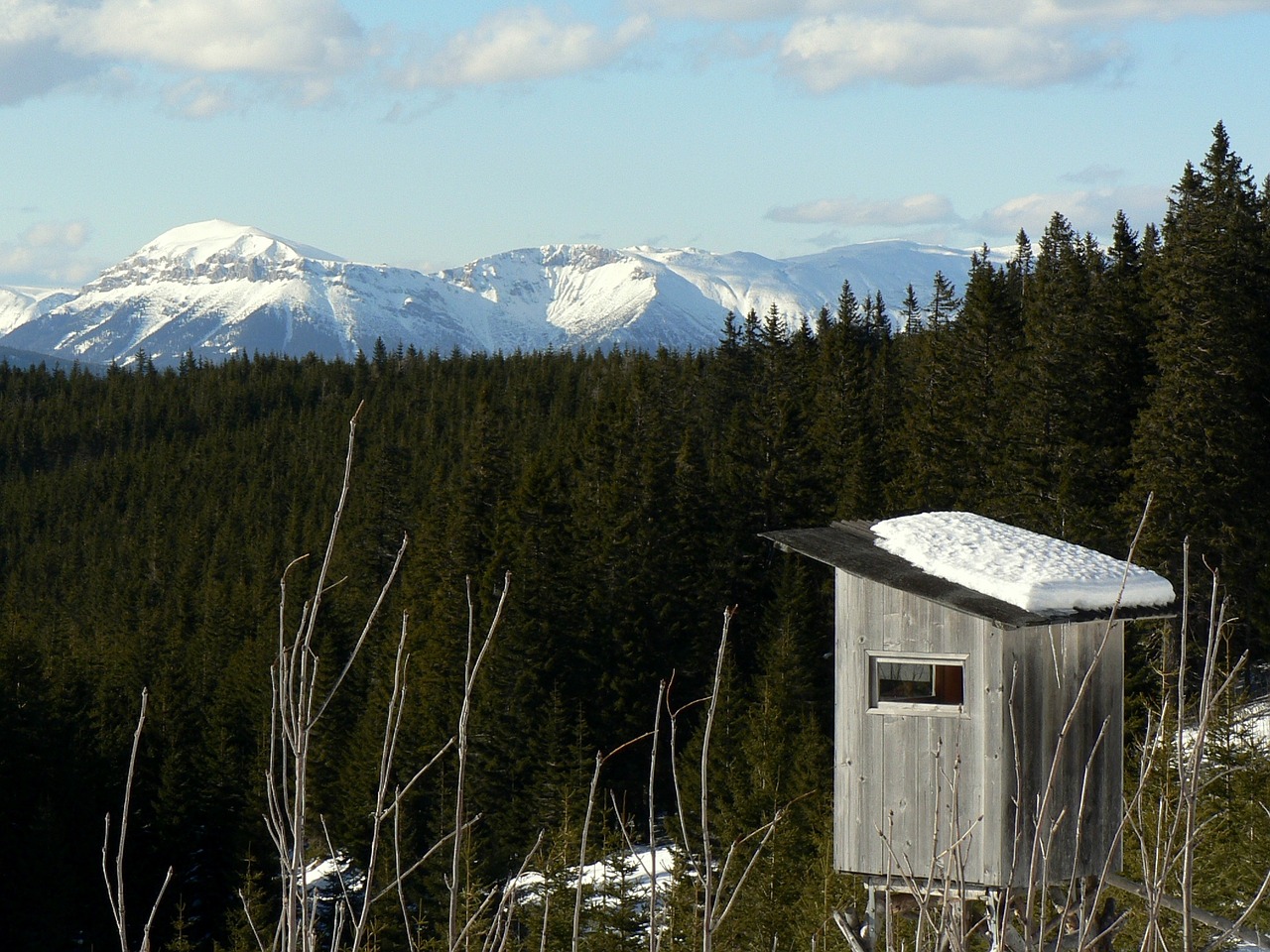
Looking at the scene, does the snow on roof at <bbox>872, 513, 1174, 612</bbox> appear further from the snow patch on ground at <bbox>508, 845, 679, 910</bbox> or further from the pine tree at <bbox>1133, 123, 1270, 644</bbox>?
the pine tree at <bbox>1133, 123, 1270, 644</bbox>

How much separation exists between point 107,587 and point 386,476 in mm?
22306

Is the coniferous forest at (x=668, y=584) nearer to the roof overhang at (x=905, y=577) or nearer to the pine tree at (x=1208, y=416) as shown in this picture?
the pine tree at (x=1208, y=416)

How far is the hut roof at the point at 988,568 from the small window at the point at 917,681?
62cm

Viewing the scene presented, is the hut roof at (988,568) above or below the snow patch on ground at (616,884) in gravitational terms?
above

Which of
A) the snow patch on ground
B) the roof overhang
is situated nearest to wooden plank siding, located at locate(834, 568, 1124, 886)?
the roof overhang

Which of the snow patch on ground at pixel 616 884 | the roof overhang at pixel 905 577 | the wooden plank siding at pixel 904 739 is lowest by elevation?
the snow patch on ground at pixel 616 884

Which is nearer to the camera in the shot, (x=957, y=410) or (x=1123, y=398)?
(x=1123, y=398)

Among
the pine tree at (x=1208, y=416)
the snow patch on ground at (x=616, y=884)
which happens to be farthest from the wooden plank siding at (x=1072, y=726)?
the pine tree at (x=1208, y=416)

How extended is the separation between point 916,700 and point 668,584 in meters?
25.0

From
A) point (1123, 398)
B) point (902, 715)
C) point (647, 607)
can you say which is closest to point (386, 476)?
point (647, 607)

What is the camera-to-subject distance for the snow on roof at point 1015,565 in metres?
9.53

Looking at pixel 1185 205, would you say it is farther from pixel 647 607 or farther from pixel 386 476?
pixel 386 476

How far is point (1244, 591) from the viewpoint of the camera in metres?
25.1

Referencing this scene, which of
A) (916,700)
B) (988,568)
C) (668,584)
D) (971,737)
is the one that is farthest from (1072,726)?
(668,584)
